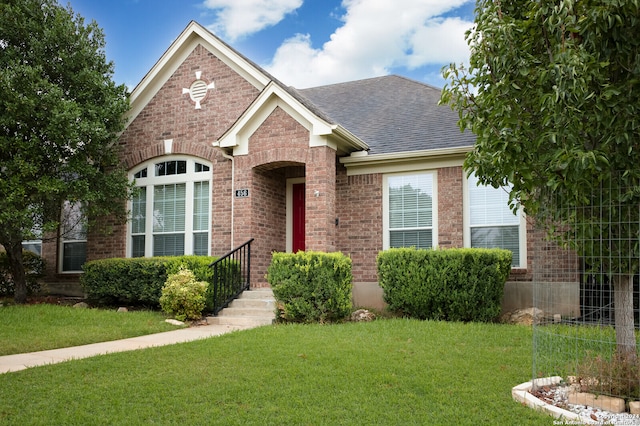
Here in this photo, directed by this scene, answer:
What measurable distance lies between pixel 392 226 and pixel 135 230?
6.54m

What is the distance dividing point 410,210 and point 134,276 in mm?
6273

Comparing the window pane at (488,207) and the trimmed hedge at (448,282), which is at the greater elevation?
the window pane at (488,207)

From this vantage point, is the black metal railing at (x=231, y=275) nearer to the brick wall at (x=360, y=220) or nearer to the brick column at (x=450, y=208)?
the brick wall at (x=360, y=220)

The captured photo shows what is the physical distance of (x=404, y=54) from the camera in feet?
64.5

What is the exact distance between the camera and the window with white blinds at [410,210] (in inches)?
484

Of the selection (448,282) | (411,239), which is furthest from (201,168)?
(448,282)

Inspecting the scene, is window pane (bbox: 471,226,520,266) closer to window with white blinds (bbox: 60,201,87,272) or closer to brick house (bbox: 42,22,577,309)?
brick house (bbox: 42,22,577,309)

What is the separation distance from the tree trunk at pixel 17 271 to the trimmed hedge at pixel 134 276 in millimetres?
1348

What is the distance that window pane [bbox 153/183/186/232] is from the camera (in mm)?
14047

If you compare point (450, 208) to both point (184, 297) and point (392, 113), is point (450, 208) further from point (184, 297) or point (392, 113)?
point (184, 297)

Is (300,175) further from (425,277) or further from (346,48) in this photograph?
(346,48)

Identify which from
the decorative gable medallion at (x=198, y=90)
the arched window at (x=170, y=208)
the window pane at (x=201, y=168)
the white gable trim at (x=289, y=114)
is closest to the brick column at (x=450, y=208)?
the white gable trim at (x=289, y=114)

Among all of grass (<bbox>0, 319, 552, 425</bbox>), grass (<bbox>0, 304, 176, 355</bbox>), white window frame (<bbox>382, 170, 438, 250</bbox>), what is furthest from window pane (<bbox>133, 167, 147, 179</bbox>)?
grass (<bbox>0, 319, 552, 425</bbox>)

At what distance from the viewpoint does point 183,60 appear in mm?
14508
